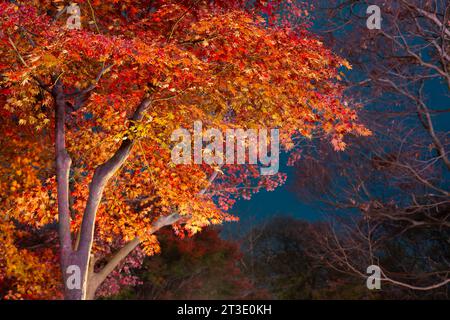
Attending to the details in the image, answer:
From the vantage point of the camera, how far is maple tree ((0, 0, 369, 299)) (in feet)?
29.9

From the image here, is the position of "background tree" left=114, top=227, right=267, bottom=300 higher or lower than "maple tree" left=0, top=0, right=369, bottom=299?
lower

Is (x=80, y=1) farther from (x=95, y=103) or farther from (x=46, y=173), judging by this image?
(x=46, y=173)

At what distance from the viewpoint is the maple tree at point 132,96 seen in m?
9.11

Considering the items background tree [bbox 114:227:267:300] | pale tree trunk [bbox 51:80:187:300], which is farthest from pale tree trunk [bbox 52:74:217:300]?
background tree [bbox 114:227:267:300]

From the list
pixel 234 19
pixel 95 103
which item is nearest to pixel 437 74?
pixel 234 19

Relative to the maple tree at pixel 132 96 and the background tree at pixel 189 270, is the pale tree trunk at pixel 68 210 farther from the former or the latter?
the background tree at pixel 189 270

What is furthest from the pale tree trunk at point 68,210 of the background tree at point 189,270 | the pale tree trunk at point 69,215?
the background tree at point 189,270

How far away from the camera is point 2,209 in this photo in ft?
40.8

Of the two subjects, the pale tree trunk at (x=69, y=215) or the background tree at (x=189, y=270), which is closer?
the pale tree trunk at (x=69, y=215)

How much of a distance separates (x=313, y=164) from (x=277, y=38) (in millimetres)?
11176

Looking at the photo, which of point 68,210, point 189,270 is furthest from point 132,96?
point 189,270

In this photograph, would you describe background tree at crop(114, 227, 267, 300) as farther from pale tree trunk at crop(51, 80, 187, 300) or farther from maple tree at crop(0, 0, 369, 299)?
pale tree trunk at crop(51, 80, 187, 300)

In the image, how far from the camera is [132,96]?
10.9 m
